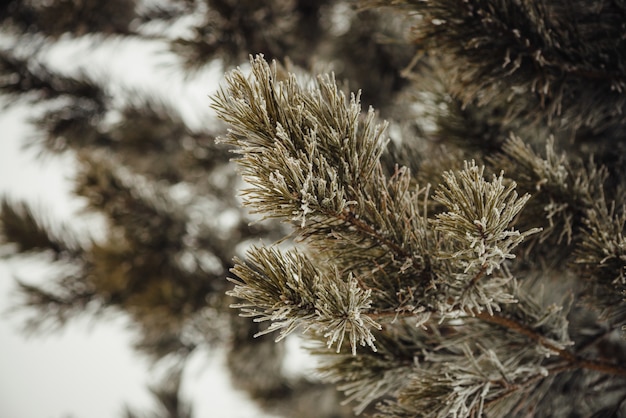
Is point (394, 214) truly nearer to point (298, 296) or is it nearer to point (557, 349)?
point (298, 296)

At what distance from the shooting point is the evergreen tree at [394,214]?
15.8 inches

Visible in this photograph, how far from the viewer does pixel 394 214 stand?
45cm

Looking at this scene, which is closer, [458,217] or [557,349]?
[458,217]

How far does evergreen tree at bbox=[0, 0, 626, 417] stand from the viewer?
0.40 m

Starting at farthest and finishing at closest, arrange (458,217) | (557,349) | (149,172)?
1. (149,172)
2. (557,349)
3. (458,217)

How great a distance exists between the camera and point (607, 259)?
1.61 feet

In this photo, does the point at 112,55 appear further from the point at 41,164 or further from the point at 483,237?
the point at 483,237

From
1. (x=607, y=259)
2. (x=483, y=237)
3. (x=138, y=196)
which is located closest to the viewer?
(x=483, y=237)

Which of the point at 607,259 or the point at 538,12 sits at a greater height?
the point at 538,12

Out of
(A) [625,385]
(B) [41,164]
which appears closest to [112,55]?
(B) [41,164]

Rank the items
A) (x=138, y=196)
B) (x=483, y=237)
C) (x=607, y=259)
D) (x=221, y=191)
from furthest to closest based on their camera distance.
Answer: (x=221, y=191) → (x=138, y=196) → (x=607, y=259) → (x=483, y=237)

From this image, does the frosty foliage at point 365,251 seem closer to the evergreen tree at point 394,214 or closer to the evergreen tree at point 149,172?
the evergreen tree at point 394,214

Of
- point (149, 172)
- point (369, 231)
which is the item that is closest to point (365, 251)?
point (369, 231)

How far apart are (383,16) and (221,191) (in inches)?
26.2
